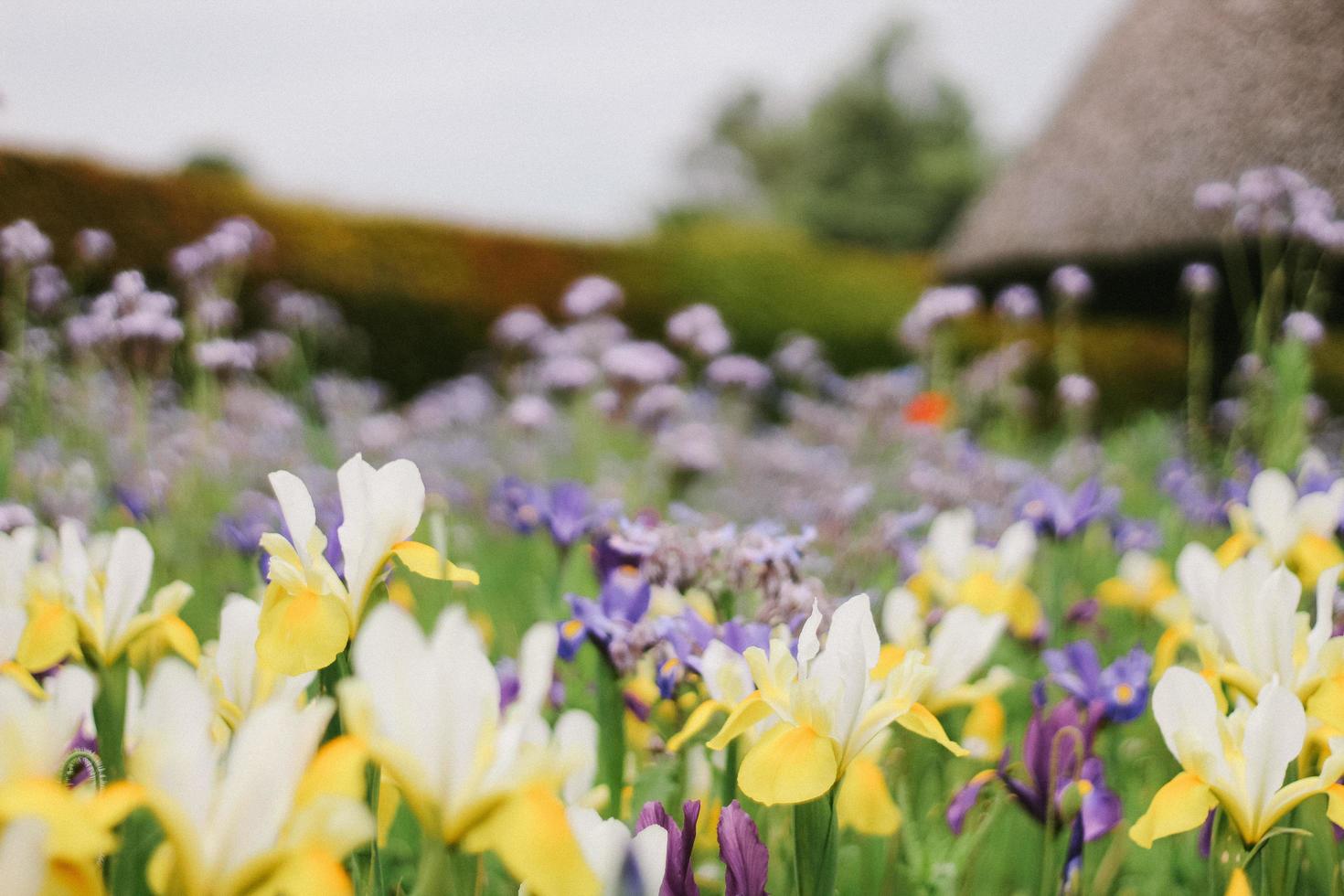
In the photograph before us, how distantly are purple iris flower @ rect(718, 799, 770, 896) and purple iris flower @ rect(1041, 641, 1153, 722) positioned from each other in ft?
1.97

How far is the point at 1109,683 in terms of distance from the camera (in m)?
1.35

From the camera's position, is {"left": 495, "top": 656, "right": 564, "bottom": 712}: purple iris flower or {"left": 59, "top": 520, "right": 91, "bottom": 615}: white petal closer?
{"left": 59, "top": 520, "right": 91, "bottom": 615}: white petal

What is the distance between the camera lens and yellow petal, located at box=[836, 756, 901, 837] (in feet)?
3.45

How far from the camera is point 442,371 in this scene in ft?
23.4

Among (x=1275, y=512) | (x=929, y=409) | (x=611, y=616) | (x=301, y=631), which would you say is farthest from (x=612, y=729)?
(x=929, y=409)

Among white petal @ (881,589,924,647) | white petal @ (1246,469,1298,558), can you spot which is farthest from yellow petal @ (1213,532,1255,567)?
white petal @ (881,589,924,647)

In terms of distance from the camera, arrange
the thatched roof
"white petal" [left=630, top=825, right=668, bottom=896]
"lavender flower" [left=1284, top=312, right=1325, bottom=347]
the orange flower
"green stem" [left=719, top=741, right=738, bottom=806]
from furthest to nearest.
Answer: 1. the orange flower
2. the thatched roof
3. "lavender flower" [left=1284, top=312, right=1325, bottom=347]
4. "green stem" [left=719, top=741, right=738, bottom=806]
5. "white petal" [left=630, top=825, right=668, bottom=896]

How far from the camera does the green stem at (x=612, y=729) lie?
122 centimetres

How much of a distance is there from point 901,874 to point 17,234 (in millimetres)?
2319

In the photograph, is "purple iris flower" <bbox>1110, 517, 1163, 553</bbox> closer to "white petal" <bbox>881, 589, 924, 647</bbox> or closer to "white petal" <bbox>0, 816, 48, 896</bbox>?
"white petal" <bbox>881, 589, 924, 647</bbox>

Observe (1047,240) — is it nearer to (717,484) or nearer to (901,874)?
(717,484)

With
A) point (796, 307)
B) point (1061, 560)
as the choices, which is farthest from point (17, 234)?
point (796, 307)

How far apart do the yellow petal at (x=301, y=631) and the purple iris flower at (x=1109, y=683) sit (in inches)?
38.3

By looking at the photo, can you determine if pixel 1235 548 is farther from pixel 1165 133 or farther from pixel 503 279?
pixel 503 279
